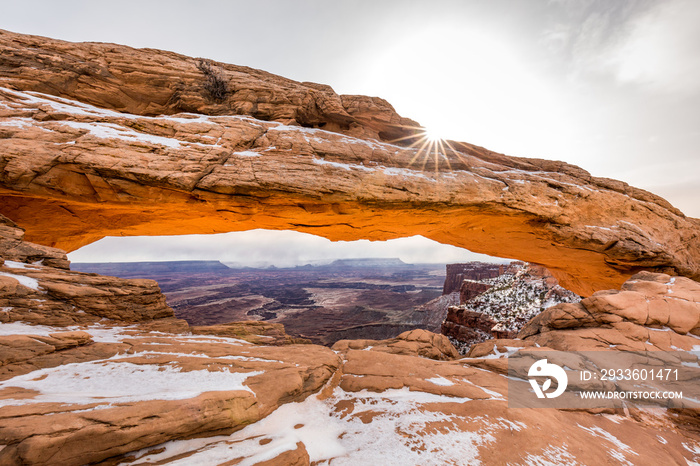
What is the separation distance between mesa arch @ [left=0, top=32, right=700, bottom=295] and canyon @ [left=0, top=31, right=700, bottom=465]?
9 centimetres

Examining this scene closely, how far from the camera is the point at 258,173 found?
30.1 ft

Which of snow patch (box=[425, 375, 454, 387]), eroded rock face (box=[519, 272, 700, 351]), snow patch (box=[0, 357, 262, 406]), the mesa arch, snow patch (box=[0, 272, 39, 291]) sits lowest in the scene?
snow patch (box=[425, 375, 454, 387])

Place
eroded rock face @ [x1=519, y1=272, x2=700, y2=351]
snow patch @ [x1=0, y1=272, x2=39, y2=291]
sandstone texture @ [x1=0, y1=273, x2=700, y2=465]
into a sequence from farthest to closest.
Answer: eroded rock face @ [x1=519, y1=272, x2=700, y2=351] < snow patch @ [x1=0, y1=272, x2=39, y2=291] < sandstone texture @ [x1=0, y1=273, x2=700, y2=465]

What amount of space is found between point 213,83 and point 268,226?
24.1ft

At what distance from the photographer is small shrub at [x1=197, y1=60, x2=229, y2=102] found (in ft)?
37.0

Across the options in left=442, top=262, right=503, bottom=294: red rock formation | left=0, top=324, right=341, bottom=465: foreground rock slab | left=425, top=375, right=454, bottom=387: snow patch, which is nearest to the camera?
left=0, top=324, right=341, bottom=465: foreground rock slab

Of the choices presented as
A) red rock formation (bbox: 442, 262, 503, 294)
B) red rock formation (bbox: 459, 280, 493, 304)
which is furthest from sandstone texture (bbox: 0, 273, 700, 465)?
red rock formation (bbox: 442, 262, 503, 294)

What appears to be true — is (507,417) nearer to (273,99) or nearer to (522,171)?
(522,171)

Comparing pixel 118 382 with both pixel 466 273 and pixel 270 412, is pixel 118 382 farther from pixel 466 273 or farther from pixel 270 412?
pixel 466 273

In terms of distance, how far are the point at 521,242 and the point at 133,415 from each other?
18.1 m

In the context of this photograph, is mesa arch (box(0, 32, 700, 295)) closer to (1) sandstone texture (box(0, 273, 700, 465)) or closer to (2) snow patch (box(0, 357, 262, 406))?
(1) sandstone texture (box(0, 273, 700, 465))

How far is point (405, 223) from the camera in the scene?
44.3 ft

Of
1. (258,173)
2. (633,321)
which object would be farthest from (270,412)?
(633,321)

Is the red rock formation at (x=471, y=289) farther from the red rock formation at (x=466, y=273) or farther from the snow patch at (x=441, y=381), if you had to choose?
the snow patch at (x=441, y=381)
